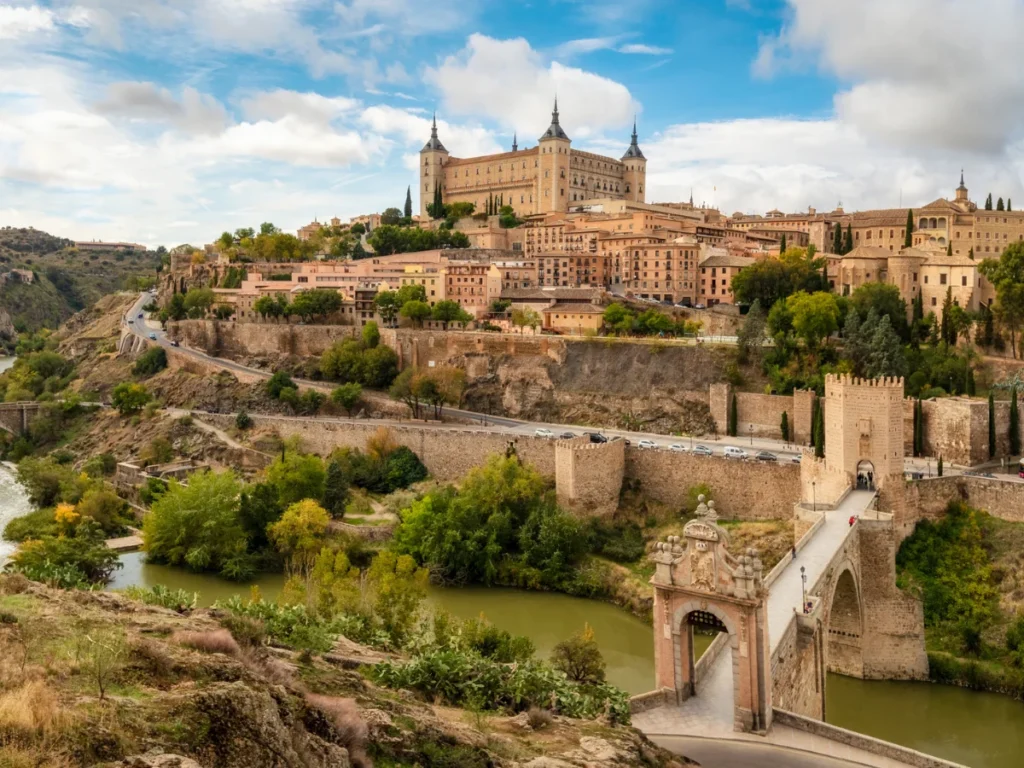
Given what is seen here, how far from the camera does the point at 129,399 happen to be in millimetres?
45562

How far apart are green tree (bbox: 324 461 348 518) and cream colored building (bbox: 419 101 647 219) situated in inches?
1892

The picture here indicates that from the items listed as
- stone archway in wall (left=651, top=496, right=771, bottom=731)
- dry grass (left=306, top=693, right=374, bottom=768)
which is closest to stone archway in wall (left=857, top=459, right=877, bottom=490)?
stone archway in wall (left=651, top=496, right=771, bottom=731)

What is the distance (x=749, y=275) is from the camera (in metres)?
44.1

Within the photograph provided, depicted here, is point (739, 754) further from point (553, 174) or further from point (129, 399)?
point (553, 174)

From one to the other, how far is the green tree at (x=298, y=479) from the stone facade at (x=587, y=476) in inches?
349

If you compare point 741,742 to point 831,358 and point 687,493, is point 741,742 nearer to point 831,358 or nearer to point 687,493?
point 687,493

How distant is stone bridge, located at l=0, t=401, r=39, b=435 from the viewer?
48438 millimetres

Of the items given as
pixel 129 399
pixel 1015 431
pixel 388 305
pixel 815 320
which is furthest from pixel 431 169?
pixel 1015 431

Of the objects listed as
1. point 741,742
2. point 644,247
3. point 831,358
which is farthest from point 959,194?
point 741,742

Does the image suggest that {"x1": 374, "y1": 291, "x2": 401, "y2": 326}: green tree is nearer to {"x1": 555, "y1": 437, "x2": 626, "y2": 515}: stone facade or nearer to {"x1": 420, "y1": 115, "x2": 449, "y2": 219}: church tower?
{"x1": 555, "y1": 437, "x2": 626, "y2": 515}: stone facade

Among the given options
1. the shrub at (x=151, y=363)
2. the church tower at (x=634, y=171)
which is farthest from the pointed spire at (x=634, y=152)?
the shrub at (x=151, y=363)

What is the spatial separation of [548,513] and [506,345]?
16.2 metres

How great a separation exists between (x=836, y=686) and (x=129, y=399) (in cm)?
3695

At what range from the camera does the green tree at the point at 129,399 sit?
4559cm
